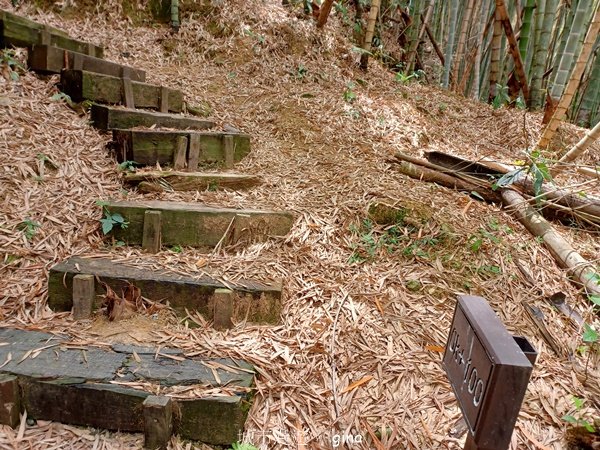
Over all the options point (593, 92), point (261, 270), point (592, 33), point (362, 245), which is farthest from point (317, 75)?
point (593, 92)

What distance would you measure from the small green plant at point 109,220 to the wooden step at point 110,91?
56.3 inches

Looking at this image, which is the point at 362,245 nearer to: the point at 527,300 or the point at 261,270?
the point at 261,270

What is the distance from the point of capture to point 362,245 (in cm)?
240

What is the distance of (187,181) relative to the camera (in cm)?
272

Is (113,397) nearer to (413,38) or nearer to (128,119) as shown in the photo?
(128,119)

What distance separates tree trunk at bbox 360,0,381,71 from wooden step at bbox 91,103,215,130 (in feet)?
9.29

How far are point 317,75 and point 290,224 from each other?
285 centimetres

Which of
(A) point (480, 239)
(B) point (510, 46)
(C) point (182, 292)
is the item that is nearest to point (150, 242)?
(C) point (182, 292)

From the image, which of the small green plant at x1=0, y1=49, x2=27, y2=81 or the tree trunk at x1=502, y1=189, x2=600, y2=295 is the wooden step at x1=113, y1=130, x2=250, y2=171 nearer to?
the small green plant at x1=0, y1=49, x2=27, y2=81

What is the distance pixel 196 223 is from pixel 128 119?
1.31 meters

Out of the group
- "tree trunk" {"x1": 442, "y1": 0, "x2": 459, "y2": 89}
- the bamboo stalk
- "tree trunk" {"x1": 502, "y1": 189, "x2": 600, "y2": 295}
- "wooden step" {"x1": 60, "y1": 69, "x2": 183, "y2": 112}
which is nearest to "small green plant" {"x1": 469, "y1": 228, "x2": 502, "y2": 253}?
"tree trunk" {"x1": 502, "y1": 189, "x2": 600, "y2": 295}

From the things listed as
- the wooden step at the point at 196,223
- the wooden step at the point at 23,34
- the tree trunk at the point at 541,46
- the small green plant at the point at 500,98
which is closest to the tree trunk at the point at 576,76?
the small green plant at the point at 500,98

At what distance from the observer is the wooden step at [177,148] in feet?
9.07

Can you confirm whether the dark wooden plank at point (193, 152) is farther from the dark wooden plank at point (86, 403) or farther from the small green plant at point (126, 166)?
the dark wooden plank at point (86, 403)
